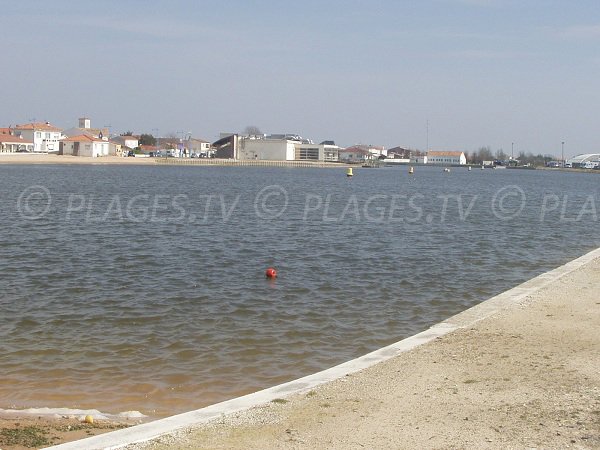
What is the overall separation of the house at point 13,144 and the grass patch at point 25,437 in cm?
16729

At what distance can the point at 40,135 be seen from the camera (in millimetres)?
181625

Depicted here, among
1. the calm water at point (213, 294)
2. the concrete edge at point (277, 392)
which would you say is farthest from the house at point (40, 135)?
the concrete edge at point (277, 392)

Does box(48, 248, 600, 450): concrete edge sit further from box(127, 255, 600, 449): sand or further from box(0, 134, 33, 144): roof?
box(0, 134, 33, 144): roof

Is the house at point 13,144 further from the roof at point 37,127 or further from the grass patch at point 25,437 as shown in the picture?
the grass patch at point 25,437

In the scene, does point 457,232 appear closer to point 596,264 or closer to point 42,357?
point 596,264

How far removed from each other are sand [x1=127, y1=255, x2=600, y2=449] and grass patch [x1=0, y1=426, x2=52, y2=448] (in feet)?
5.28

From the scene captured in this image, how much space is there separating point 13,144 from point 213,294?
16584 cm

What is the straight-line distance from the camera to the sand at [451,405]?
24.2 feet

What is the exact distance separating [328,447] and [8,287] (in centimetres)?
1348

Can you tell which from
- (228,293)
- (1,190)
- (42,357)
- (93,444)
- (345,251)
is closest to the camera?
(93,444)

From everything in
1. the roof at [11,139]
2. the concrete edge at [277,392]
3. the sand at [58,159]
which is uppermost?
the roof at [11,139]

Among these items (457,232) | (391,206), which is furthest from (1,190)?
(457,232)

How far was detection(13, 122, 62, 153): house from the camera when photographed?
18025 cm

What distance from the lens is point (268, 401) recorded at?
8719mm
